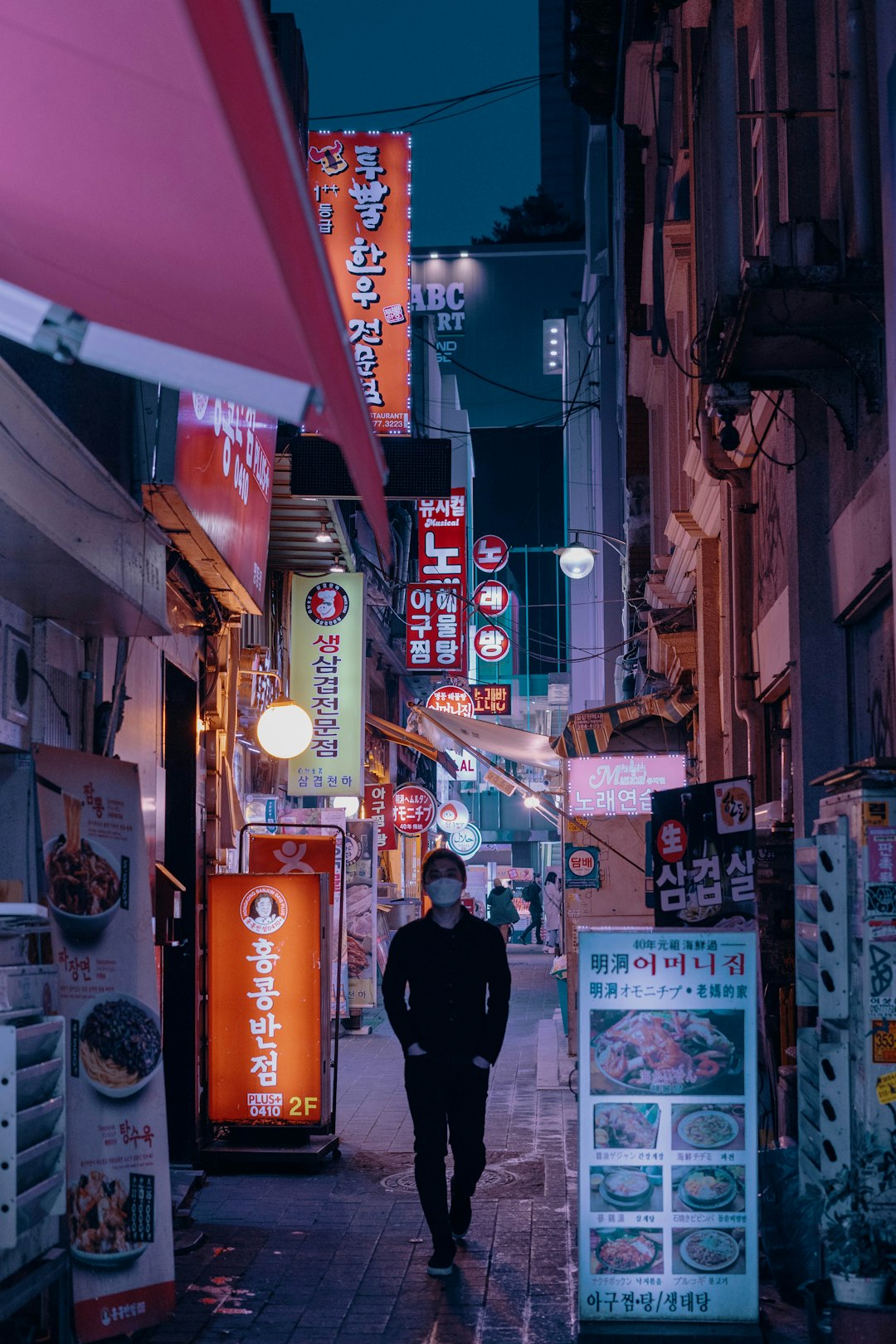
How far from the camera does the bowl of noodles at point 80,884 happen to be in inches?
248

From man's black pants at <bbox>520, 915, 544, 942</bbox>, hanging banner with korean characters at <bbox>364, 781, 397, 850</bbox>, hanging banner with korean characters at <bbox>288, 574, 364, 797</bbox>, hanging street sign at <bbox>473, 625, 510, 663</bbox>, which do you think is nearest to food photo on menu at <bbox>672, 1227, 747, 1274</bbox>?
hanging banner with korean characters at <bbox>288, 574, 364, 797</bbox>

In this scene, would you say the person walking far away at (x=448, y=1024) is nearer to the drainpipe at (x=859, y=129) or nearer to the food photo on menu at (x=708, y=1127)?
the food photo on menu at (x=708, y=1127)

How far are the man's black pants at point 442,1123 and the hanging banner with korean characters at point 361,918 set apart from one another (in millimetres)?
11420

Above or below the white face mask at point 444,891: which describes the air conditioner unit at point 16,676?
above

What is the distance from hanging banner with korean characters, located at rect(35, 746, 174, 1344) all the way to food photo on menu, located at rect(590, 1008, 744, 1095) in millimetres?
2070

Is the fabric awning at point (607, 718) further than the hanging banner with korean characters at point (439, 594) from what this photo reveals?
No

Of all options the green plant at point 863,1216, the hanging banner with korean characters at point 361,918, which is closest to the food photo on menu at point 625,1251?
the green plant at point 863,1216

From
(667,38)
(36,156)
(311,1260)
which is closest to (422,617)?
(667,38)

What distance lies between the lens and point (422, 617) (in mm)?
28156

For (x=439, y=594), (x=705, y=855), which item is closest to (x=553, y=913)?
(x=439, y=594)

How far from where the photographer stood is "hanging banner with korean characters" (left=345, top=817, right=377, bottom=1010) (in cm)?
1939

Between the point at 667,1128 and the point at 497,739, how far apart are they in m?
13.7

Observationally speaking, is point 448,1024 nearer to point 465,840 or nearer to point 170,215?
point 170,215

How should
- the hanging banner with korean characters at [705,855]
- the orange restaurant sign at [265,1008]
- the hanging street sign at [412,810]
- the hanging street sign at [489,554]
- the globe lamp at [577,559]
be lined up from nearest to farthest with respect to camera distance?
the hanging banner with korean characters at [705,855], the orange restaurant sign at [265,1008], the globe lamp at [577,559], the hanging street sign at [412,810], the hanging street sign at [489,554]
